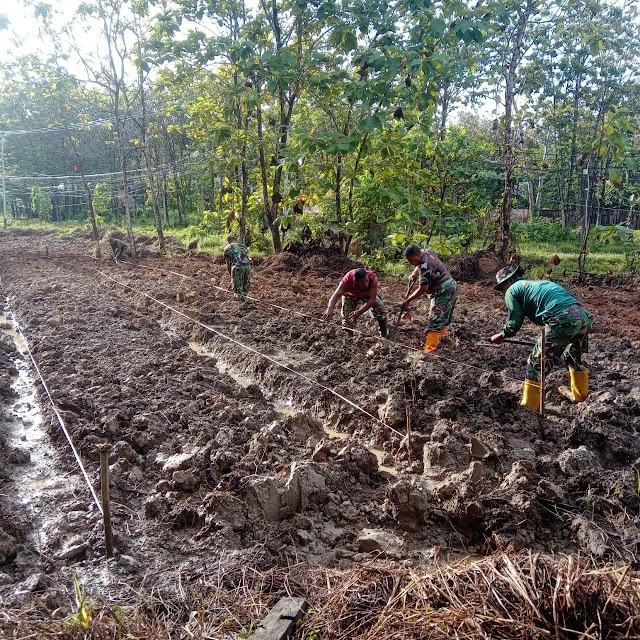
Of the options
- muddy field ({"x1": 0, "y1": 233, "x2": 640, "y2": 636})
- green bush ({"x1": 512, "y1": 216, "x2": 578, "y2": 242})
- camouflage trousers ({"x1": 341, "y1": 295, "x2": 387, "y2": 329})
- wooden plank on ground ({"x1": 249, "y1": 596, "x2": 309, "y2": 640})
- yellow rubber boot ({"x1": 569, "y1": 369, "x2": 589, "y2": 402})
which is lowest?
muddy field ({"x1": 0, "y1": 233, "x2": 640, "y2": 636})

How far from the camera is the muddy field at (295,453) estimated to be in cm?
350

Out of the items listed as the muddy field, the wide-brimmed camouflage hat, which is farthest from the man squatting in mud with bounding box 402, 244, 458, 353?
the wide-brimmed camouflage hat

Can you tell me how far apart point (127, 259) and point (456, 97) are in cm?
1599

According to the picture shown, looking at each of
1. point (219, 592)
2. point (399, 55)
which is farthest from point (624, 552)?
point (399, 55)

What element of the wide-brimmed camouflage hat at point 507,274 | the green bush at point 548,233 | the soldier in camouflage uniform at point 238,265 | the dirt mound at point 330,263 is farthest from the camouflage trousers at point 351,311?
the green bush at point 548,233

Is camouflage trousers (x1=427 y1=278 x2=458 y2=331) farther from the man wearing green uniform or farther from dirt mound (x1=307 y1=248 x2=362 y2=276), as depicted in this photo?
dirt mound (x1=307 y1=248 x2=362 y2=276)

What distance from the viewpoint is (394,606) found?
8.14 ft

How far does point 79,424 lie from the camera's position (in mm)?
5355

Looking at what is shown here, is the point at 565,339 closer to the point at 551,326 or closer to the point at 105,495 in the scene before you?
the point at 551,326

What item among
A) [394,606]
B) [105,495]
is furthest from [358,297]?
[394,606]

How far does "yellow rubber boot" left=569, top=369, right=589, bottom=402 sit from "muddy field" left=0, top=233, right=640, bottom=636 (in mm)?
137

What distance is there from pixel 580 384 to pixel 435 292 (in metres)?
2.31

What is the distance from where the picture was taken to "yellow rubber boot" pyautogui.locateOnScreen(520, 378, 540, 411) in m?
5.54

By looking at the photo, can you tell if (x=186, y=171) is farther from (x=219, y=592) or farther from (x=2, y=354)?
(x=219, y=592)
